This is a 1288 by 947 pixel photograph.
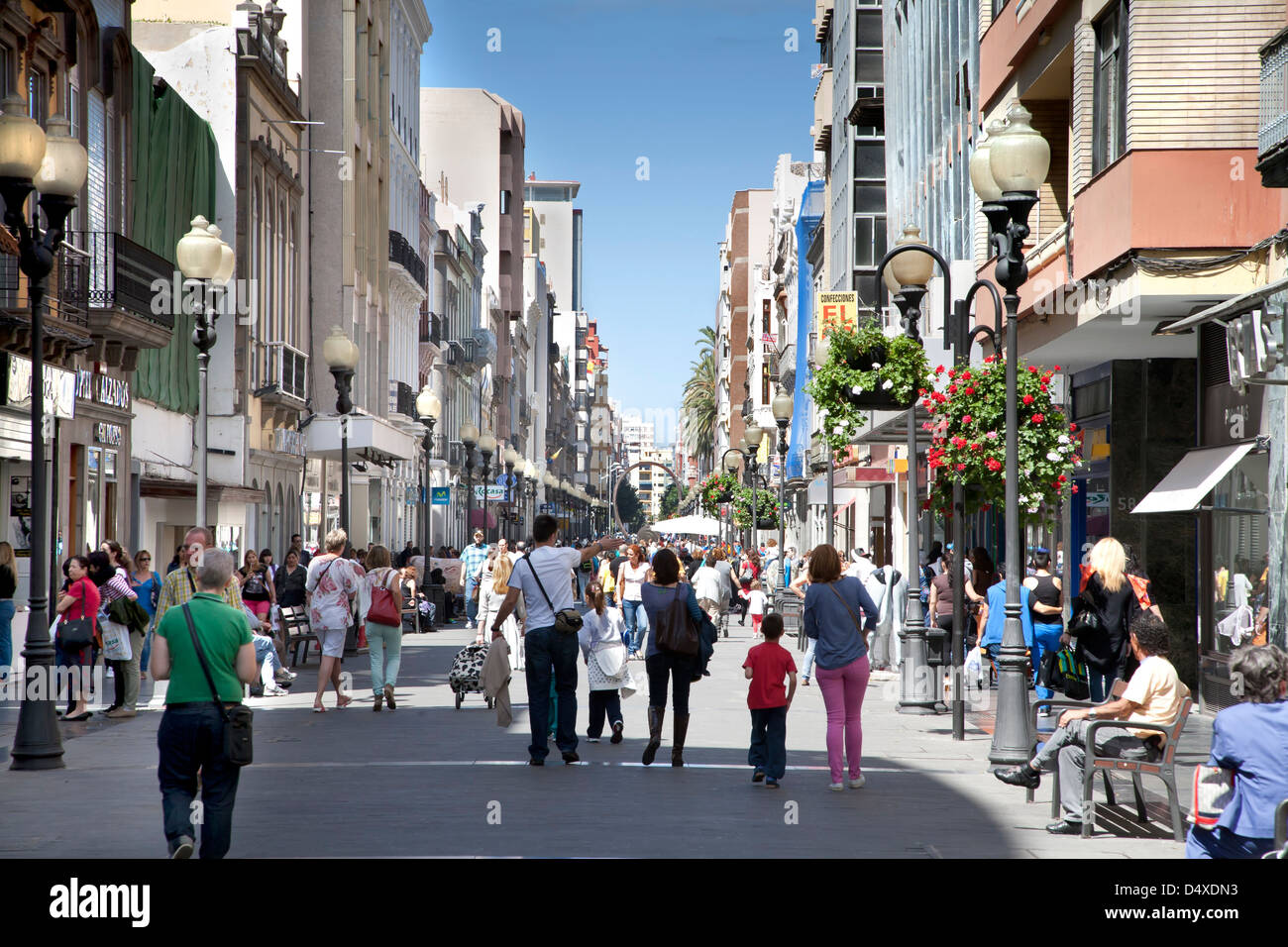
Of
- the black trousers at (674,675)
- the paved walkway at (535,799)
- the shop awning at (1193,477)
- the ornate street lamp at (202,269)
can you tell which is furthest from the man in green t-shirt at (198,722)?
the shop awning at (1193,477)

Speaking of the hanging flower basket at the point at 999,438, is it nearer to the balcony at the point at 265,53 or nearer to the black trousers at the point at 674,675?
the black trousers at the point at 674,675

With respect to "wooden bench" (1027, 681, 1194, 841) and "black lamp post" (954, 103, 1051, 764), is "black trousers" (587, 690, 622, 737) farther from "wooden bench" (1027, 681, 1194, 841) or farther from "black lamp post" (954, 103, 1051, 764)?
"wooden bench" (1027, 681, 1194, 841)

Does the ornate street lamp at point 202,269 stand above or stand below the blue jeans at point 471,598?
above

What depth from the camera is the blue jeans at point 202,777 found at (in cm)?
814

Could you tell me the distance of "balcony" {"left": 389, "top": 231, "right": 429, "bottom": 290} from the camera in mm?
52812

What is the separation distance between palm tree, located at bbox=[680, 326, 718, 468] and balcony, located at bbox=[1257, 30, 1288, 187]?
110333 mm

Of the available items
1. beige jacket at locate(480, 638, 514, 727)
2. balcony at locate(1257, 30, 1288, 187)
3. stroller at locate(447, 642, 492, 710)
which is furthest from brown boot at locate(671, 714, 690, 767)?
balcony at locate(1257, 30, 1288, 187)

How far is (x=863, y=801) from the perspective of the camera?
11.4 metres

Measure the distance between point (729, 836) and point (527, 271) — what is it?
357 feet

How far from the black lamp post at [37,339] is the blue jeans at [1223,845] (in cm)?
887

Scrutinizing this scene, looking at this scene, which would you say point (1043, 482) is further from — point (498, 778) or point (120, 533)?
point (120, 533)

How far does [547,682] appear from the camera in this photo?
42.8 ft
